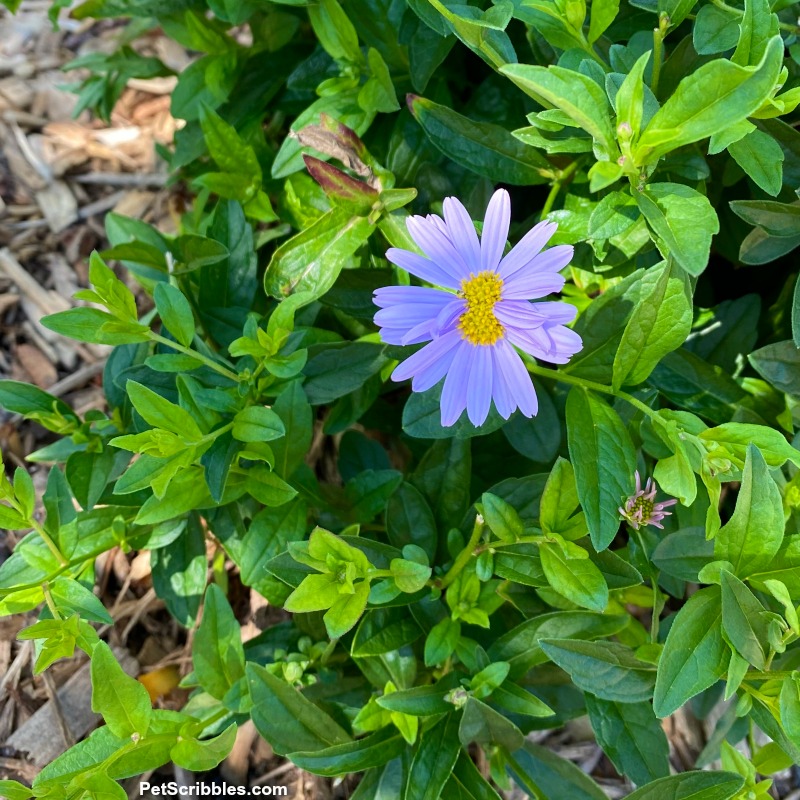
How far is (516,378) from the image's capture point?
50.9 inches

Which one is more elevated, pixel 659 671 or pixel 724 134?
pixel 724 134

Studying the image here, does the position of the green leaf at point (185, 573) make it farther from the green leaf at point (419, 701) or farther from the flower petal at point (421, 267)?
the flower petal at point (421, 267)

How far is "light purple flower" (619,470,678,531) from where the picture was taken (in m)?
1.34

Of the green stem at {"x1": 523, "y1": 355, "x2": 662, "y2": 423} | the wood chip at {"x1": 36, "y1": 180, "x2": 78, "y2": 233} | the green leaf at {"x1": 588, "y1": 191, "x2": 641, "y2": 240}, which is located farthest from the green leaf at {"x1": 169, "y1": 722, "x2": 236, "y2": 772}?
the wood chip at {"x1": 36, "y1": 180, "x2": 78, "y2": 233}

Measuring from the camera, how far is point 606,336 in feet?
4.79

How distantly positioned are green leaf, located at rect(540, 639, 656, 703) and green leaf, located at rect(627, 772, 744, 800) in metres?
0.13

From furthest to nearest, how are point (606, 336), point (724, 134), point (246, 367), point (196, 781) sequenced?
point (196, 781) < point (246, 367) < point (606, 336) < point (724, 134)

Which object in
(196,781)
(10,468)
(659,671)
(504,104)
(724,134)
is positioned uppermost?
(724,134)

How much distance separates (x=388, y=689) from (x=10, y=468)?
4.06 feet

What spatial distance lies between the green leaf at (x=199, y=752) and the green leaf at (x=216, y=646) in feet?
0.54

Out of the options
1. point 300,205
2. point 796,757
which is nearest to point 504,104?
point 300,205

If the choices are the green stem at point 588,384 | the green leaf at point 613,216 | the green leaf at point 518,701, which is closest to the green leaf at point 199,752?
the green leaf at point 518,701

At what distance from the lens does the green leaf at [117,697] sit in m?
1.34

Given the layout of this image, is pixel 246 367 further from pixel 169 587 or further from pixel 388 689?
pixel 388 689
